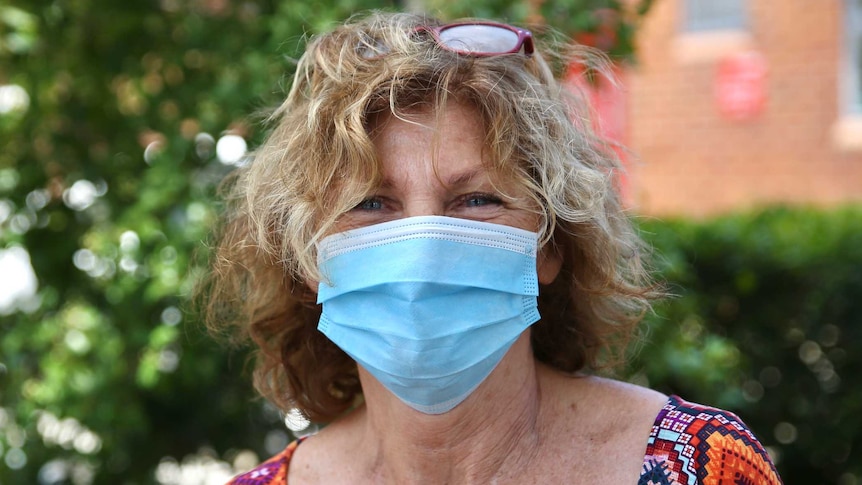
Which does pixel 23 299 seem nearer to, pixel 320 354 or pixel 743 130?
pixel 320 354

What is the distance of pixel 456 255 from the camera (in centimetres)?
180

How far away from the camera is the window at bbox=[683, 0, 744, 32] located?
8.88 meters

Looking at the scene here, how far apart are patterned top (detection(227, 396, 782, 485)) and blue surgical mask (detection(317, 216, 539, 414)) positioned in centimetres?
34

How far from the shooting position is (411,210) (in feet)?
6.02

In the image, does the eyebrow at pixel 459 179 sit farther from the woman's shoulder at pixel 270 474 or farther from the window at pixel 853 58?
the window at pixel 853 58

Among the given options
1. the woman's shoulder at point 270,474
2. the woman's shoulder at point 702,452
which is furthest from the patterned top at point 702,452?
the woman's shoulder at point 270,474

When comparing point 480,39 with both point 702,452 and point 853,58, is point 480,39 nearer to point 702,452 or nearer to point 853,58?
point 702,452

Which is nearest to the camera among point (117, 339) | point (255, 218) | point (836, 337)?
point (255, 218)

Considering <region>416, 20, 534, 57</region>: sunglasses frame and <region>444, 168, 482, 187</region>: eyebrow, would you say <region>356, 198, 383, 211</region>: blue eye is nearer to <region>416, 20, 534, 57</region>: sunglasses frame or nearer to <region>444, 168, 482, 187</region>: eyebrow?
<region>444, 168, 482, 187</region>: eyebrow

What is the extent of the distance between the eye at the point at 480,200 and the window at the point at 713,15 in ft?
25.2

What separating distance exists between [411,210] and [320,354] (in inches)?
26.1

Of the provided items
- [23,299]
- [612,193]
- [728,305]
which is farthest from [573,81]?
[728,305]

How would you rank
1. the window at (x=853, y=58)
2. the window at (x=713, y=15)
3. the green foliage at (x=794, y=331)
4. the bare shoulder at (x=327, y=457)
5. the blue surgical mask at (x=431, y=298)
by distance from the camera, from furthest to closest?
1. the window at (x=713, y=15)
2. the window at (x=853, y=58)
3. the green foliage at (x=794, y=331)
4. the bare shoulder at (x=327, y=457)
5. the blue surgical mask at (x=431, y=298)

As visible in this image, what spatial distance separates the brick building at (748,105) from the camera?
845cm
